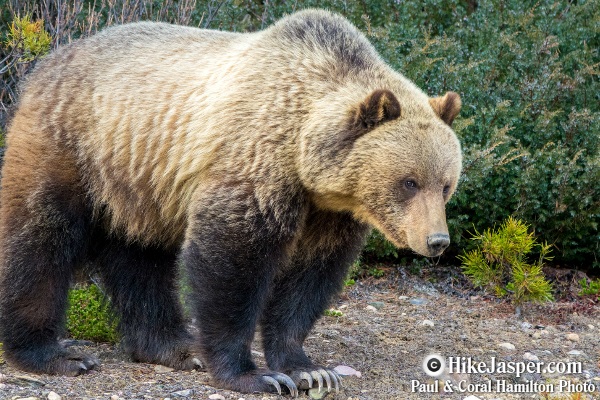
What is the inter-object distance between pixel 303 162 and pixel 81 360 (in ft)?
7.05

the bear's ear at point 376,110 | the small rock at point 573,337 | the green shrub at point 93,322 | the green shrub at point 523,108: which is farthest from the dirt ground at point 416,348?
the bear's ear at point 376,110

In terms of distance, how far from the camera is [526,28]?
993cm

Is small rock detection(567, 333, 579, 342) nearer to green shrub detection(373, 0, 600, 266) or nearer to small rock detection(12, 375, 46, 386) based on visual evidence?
green shrub detection(373, 0, 600, 266)

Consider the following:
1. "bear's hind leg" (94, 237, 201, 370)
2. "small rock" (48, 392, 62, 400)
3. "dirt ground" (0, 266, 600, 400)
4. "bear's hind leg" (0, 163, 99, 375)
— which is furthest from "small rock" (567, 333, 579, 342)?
"small rock" (48, 392, 62, 400)

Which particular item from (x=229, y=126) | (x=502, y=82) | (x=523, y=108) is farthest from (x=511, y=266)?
(x=229, y=126)

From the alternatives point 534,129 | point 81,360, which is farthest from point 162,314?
point 534,129

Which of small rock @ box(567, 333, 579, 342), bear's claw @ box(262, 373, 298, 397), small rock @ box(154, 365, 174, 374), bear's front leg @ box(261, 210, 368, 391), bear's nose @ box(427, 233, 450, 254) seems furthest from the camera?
small rock @ box(567, 333, 579, 342)

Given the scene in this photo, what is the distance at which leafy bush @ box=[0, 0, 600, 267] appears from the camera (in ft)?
28.0

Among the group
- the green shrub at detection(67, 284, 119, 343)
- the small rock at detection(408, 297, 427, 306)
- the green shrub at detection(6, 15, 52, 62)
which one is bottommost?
the green shrub at detection(67, 284, 119, 343)

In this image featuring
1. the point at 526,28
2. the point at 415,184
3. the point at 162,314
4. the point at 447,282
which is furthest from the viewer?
the point at 526,28

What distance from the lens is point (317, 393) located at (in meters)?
5.77

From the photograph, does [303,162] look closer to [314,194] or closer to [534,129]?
[314,194]

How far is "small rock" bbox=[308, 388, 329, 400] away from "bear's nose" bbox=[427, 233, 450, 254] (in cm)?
124

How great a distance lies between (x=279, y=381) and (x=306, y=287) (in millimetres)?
688
